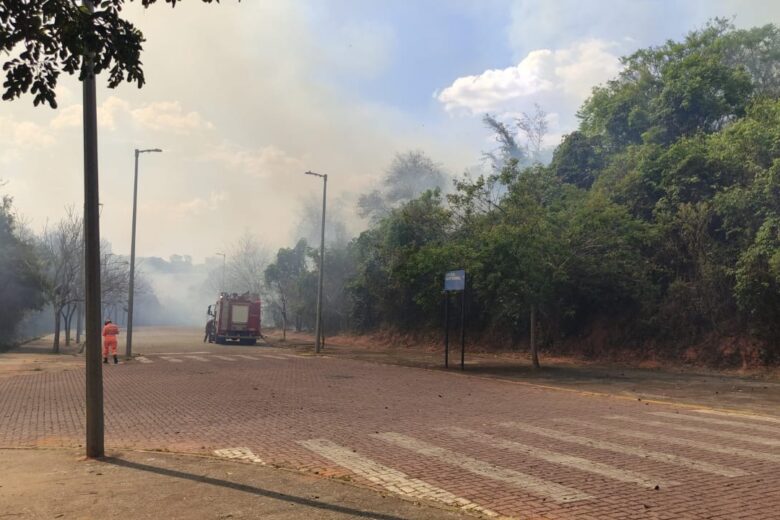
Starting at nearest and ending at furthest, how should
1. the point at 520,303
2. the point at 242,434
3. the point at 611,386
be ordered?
the point at 242,434, the point at 611,386, the point at 520,303

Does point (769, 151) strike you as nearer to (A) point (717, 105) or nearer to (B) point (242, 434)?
(A) point (717, 105)

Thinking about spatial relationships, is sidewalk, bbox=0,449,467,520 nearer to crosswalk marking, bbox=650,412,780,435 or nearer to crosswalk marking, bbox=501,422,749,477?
crosswalk marking, bbox=501,422,749,477

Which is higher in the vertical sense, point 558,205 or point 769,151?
point 769,151

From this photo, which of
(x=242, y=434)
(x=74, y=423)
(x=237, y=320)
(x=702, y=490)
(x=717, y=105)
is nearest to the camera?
(x=702, y=490)

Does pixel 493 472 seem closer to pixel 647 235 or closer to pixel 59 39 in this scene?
pixel 59 39

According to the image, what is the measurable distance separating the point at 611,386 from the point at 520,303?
4.70 m

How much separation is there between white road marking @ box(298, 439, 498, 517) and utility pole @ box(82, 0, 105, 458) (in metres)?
2.45

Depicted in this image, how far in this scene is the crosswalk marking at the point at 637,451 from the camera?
5.99m

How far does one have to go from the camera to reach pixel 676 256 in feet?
74.3

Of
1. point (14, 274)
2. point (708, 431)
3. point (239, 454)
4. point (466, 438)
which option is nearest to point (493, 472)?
point (466, 438)

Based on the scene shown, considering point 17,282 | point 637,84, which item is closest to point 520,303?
point 637,84

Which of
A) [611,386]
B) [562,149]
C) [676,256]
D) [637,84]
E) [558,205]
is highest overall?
[637,84]

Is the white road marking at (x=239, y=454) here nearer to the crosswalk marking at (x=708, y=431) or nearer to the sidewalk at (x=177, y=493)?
the sidewalk at (x=177, y=493)

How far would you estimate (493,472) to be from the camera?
5.95 meters
